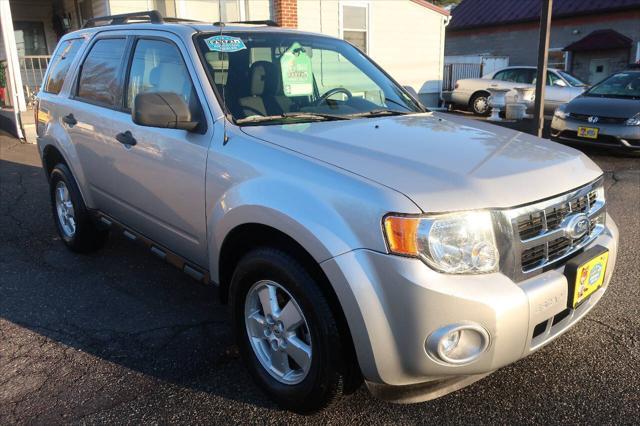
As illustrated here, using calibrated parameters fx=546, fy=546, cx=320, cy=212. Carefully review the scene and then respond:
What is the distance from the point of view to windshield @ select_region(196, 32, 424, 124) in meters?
3.11

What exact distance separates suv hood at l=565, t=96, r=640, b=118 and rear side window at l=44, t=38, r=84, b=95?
757 centimetres

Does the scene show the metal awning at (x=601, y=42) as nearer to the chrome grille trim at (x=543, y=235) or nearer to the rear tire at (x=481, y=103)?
the rear tire at (x=481, y=103)

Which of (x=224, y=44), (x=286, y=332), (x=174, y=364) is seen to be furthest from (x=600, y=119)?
(x=174, y=364)

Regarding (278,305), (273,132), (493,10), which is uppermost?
(493,10)

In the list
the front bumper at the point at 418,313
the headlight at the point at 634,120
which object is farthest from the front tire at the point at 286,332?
the headlight at the point at 634,120

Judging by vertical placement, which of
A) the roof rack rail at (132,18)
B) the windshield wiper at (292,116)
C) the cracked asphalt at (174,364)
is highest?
the roof rack rail at (132,18)

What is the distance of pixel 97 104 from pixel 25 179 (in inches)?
177

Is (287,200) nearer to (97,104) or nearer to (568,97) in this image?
(97,104)

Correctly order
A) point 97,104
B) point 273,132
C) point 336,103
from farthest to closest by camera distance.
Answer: point 97,104 → point 336,103 → point 273,132

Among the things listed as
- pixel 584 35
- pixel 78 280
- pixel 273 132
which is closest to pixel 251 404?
pixel 273 132

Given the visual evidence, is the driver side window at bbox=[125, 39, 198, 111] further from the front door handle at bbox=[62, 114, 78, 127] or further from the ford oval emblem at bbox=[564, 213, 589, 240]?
the ford oval emblem at bbox=[564, 213, 589, 240]

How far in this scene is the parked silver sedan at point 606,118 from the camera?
830 centimetres

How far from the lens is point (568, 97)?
1371 cm

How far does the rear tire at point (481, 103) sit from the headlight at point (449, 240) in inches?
574
